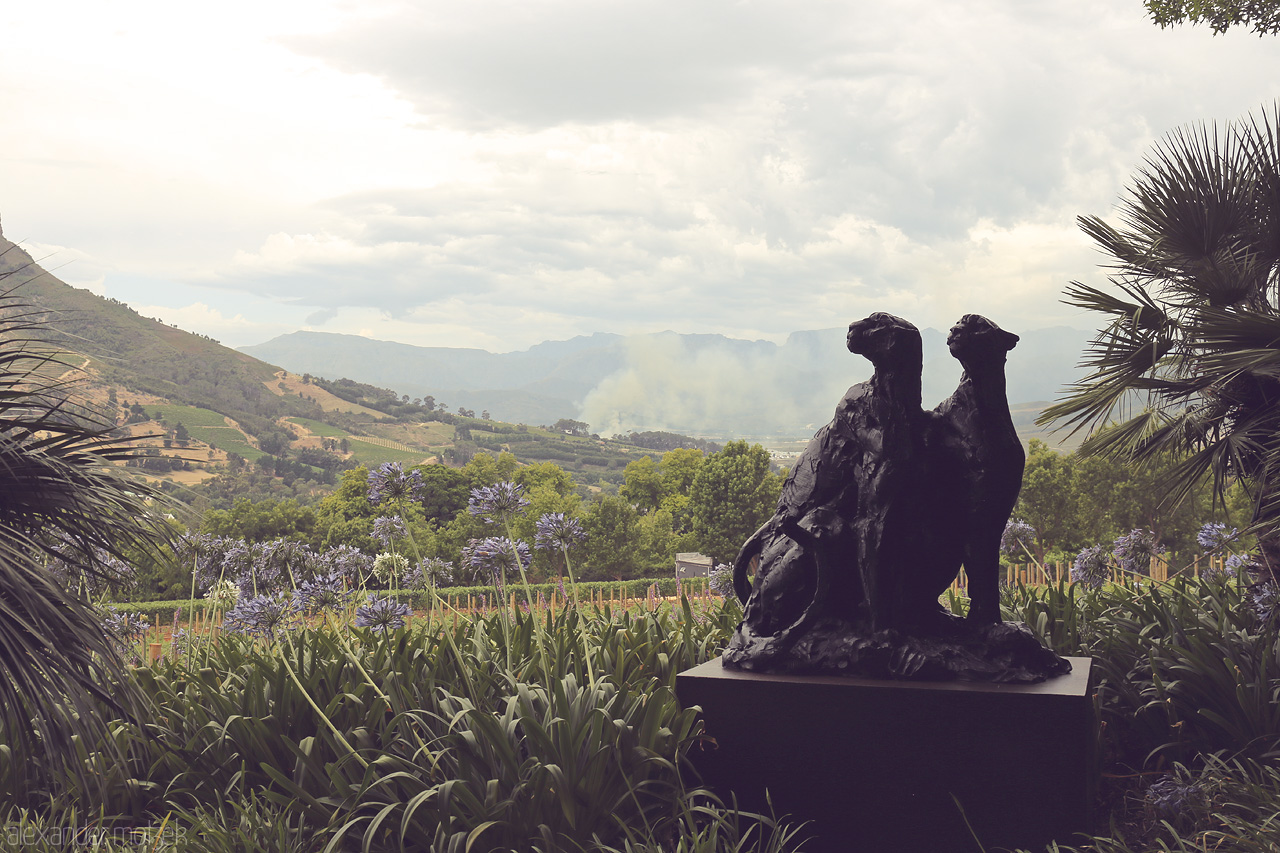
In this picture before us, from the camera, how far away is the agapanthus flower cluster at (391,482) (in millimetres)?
4816

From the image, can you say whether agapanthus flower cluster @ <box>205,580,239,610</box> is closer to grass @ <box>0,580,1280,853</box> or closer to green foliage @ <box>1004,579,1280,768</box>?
grass @ <box>0,580,1280,853</box>

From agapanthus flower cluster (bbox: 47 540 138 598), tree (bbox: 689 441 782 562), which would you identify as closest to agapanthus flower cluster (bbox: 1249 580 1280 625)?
agapanthus flower cluster (bbox: 47 540 138 598)

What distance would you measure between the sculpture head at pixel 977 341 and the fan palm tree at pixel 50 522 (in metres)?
3.84

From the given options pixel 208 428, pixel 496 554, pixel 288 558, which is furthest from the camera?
pixel 208 428

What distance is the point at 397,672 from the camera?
4676 millimetres

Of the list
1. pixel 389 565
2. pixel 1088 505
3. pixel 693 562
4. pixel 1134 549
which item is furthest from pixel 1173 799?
pixel 693 562

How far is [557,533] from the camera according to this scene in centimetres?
509

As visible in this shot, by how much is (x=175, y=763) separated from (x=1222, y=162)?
8069 mm

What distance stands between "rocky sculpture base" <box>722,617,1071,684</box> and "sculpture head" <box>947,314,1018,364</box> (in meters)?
1.19

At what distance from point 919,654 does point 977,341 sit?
137cm

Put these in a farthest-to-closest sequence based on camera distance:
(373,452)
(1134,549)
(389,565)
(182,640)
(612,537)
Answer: (373,452) → (612,537) → (182,640) → (1134,549) → (389,565)

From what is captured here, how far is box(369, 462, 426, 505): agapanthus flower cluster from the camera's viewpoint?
4816 mm

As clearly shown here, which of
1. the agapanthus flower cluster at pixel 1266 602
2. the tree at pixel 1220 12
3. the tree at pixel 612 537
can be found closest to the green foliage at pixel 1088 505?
the tree at pixel 612 537

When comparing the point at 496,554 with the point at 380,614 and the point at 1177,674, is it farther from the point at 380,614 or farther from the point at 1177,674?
the point at 1177,674
